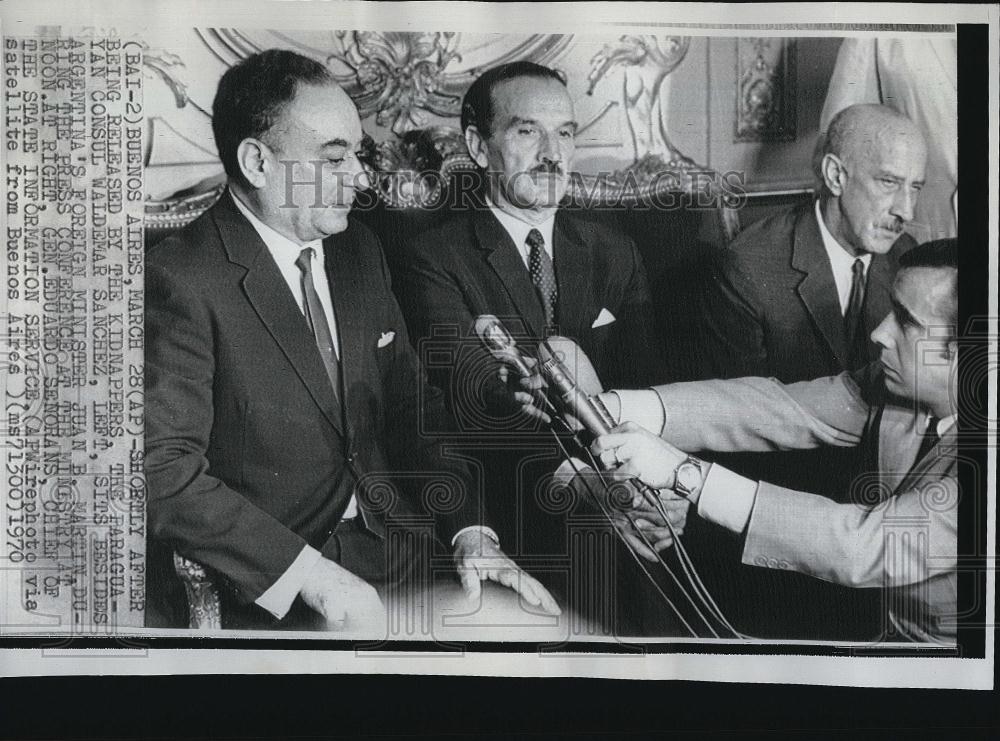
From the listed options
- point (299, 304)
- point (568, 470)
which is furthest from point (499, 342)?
point (299, 304)

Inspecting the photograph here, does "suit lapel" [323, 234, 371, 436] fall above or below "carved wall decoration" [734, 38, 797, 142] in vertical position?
below

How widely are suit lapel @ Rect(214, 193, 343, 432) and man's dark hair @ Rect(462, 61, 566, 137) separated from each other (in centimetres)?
43

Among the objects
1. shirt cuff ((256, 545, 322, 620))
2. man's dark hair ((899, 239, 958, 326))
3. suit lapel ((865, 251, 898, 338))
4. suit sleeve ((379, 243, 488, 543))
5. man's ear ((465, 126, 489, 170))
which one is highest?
man's ear ((465, 126, 489, 170))

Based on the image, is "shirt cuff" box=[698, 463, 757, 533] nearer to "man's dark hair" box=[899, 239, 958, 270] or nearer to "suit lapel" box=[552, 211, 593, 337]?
"suit lapel" box=[552, 211, 593, 337]

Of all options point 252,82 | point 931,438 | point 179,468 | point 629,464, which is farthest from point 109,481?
point 931,438

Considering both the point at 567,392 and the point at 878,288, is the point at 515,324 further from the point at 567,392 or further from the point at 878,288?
the point at 878,288

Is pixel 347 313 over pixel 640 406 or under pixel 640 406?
over

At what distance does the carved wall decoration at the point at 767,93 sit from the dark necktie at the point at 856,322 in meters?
0.27

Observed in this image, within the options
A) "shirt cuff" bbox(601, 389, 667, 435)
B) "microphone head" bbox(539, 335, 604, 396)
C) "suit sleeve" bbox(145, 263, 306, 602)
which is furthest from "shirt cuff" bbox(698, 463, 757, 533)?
"suit sleeve" bbox(145, 263, 306, 602)

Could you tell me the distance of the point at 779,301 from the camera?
176 centimetres

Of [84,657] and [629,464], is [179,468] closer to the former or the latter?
[84,657]

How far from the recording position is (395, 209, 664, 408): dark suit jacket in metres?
1.75

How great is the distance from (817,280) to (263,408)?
1.01m

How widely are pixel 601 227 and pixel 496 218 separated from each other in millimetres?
190
